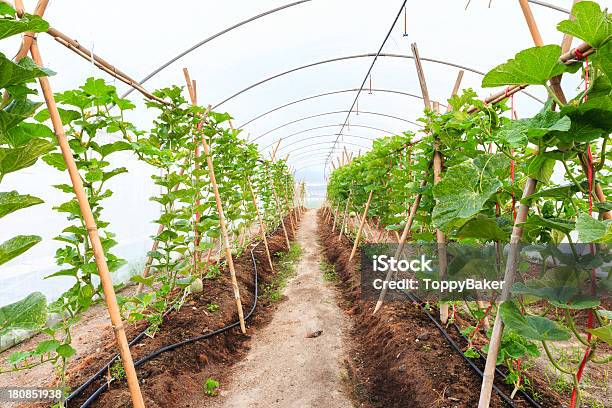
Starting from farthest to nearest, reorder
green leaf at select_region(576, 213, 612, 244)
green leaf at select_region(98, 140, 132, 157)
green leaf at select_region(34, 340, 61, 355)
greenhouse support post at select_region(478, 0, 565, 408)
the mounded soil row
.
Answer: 1. the mounded soil row
2. green leaf at select_region(98, 140, 132, 157)
3. green leaf at select_region(34, 340, 61, 355)
4. greenhouse support post at select_region(478, 0, 565, 408)
5. green leaf at select_region(576, 213, 612, 244)

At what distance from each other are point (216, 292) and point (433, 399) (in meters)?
3.13

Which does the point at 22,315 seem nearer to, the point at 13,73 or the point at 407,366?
the point at 13,73

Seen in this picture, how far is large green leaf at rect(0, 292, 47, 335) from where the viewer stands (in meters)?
1.23

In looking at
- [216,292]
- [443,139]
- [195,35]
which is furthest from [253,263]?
[443,139]

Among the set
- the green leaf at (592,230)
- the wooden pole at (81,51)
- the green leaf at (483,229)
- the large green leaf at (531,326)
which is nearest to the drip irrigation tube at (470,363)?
the large green leaf at (531,326)

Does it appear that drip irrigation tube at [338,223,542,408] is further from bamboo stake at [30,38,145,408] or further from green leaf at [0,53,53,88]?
green leaf at [0,53,53,88]

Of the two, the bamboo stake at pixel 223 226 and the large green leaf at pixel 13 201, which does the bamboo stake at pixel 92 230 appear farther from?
the bamboo stake at pixel 223 226

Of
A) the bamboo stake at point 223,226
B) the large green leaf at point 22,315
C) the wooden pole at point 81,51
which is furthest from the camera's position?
the bamboo stake at point 223,226

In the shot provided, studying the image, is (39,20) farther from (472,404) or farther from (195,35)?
(195,35)

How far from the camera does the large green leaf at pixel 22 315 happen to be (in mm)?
1227

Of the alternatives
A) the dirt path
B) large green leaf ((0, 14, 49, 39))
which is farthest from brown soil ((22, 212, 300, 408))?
large green leaf ((0, 14, 49, 39))

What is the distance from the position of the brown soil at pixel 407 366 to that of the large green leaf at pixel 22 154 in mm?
2566

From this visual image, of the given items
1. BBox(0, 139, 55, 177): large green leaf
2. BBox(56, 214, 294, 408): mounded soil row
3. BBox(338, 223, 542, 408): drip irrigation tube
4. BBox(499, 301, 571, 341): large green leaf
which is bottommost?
BBox(56, 214, 294, 408): mounded soil row

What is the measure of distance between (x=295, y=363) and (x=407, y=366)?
1.20 metres
